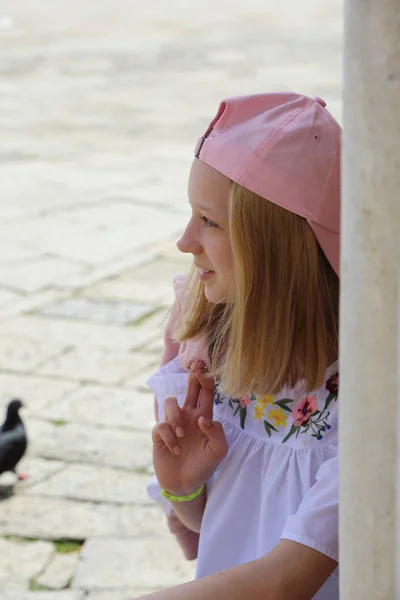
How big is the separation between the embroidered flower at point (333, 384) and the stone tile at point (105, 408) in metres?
2.06

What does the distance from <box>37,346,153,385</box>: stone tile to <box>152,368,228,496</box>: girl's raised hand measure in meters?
2.34

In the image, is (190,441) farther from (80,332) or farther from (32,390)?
(80,332)

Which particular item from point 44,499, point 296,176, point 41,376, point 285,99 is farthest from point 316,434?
point 41,376

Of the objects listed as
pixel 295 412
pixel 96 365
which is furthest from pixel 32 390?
pixel 295 412

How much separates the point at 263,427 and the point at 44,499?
1666 millimetres

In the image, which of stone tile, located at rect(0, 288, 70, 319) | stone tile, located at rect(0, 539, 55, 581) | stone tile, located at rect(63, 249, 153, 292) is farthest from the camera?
stone tile, located at rect(63, 249, 153, 292)

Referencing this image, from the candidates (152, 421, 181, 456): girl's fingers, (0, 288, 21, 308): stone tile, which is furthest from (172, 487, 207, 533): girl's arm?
(0, 288, 21, 308): stone tile

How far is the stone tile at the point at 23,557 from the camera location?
2.77 m

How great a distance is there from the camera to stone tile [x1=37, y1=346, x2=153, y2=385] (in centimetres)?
412

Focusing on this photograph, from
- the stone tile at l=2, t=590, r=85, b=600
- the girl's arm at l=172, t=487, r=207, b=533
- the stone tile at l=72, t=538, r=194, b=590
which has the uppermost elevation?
the girl's arm at l=172, t=487, r=207, b=533

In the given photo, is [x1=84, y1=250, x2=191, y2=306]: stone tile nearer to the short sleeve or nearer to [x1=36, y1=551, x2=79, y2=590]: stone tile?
[x1=36, y1=551, x2=79, y2=590]: stone tile

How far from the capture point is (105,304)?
4.95m

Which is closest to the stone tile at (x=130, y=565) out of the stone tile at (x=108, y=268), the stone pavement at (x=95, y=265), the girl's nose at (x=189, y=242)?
the stone pavement at (x=95, y=265)

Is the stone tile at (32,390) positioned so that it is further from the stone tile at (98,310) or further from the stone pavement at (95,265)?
the stone tile at (98,310)
